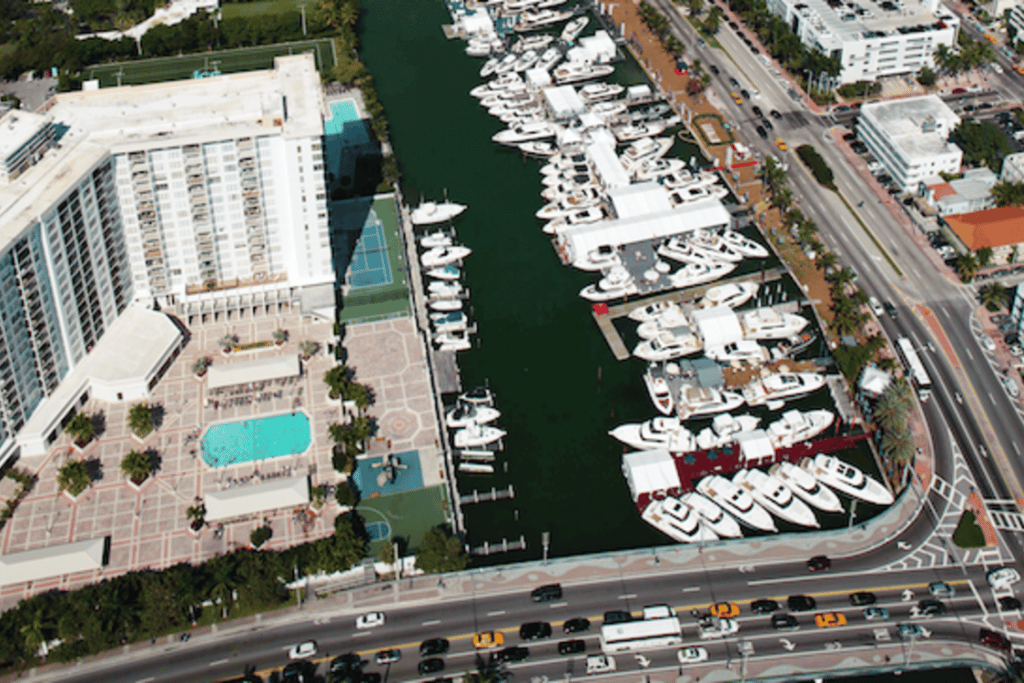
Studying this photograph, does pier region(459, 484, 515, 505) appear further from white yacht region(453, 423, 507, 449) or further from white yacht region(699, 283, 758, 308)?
white yacht region(699, 283, 758, 308)

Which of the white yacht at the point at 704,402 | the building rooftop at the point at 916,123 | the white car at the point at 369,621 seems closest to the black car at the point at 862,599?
the white yacht at the point at 704,402

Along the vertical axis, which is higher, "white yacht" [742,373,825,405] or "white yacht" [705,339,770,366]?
"white yacht" [705,339,770,366]

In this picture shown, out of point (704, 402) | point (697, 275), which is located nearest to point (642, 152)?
point (697, 275)

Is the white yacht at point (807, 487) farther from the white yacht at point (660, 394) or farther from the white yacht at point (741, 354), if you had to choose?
the white yacht at point (741, 354)

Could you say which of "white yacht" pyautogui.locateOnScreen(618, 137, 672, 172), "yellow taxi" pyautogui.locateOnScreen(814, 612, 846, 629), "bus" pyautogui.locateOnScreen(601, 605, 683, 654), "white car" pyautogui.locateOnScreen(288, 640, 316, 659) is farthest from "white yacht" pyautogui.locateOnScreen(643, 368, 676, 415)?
"white car" pyautogui.locateOnScreen(288, 640, 316, 659)

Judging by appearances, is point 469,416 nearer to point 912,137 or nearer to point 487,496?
point 487,496
